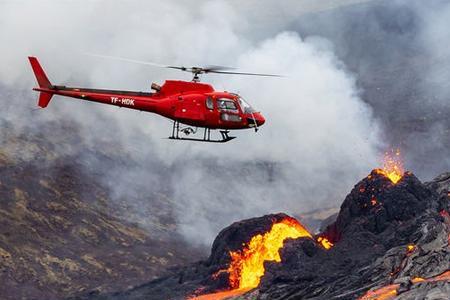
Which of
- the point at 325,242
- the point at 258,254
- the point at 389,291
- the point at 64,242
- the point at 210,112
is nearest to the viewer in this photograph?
the point at 210,112

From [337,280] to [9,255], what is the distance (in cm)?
9708

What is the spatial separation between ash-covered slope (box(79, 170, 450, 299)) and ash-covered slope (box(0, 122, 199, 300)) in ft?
107

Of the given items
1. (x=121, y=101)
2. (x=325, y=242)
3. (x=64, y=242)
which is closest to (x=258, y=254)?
(x=325, y=242)

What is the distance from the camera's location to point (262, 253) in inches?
3696

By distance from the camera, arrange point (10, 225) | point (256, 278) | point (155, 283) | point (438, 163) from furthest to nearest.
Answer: point (438, 163) → point (10, 225) → point (155, 283) → point (256, 278)

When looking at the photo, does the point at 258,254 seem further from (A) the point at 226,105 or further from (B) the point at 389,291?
(A) the point at 226,105

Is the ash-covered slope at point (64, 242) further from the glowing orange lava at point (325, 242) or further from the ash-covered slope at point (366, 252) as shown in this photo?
the glowing orange lava at point (325, 242)

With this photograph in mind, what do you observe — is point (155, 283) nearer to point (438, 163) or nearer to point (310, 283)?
point (310, 283)

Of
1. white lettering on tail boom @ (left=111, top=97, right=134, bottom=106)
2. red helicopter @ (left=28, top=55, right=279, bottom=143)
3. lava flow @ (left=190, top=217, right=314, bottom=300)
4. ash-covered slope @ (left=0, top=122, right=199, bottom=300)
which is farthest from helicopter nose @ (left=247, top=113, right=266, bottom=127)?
ash-covered slope @ (left=0, top=122, right=199, bottom=300)

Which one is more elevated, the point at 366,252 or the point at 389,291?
the point at 366,252

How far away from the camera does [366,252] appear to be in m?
82.6

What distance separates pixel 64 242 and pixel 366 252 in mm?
103090

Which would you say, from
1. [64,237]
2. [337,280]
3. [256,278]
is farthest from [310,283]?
[64,237]

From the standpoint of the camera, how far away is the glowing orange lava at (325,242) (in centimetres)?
9277
